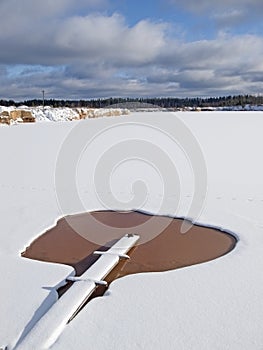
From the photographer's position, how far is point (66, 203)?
11.9 feet

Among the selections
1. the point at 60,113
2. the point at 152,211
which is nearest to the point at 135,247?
the point at 152,211

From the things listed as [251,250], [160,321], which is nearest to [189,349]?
[160,321]

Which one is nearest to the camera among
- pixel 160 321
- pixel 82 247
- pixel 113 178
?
pixel 160 321

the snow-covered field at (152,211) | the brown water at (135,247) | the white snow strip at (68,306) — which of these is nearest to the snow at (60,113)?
the snow-covered field at (152,211)

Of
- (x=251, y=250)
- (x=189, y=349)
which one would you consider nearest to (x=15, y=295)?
(x=189, y=349)

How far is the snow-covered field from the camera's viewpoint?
5.06ft

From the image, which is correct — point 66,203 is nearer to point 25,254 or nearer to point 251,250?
point 25,254

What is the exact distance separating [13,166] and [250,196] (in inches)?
139

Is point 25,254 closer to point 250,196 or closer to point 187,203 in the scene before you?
point 187,203

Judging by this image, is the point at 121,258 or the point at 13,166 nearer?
the point at 121,258

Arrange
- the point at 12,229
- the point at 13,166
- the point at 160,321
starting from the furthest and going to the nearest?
the point at 13,166 < the point at 12,229 < the point at 160,321

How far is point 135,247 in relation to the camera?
2598mm

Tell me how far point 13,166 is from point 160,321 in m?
4.48

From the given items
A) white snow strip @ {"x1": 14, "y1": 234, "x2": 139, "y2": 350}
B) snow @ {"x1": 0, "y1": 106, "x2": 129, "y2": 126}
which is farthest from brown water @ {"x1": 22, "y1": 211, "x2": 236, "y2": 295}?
snow @ {"x1": 0, "y1": 106, "x2": 129, "y2": 126}
